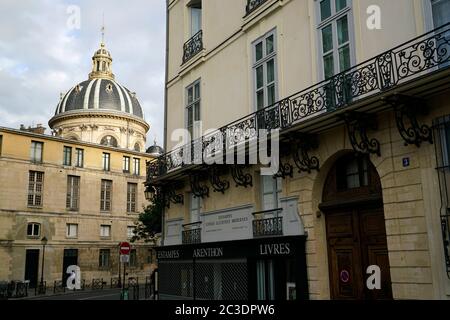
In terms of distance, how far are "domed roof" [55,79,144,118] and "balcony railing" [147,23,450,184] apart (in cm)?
6181

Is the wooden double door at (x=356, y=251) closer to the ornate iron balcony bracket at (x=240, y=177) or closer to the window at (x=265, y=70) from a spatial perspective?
the ornate iron balcony bracket at (x=240, y=177)

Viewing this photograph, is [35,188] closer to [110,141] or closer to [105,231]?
A: [105,231]

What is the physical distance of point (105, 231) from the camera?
52.7 metres

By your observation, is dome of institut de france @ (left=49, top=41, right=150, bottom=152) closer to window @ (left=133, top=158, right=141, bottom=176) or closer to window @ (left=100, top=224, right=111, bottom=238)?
window @ (left=133, top=158, right=141, bottom=176)

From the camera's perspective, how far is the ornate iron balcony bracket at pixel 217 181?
50.3 ft

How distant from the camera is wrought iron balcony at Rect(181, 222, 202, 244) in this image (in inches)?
644

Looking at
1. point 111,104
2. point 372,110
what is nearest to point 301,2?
point 372,110

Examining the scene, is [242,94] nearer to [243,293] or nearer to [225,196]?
[225,196]

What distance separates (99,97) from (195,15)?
58700 millimetres

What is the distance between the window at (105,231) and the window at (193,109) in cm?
3708

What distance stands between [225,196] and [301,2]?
6.45 metres

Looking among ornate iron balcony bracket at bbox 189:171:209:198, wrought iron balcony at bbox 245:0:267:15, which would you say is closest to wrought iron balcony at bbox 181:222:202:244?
ornate iron balcony bracket at bbox 189:171:209:198

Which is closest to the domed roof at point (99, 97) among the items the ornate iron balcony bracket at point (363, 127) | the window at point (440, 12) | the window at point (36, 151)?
the window at point (36, 151)

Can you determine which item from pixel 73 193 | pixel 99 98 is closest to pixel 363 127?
pixel 73 193
